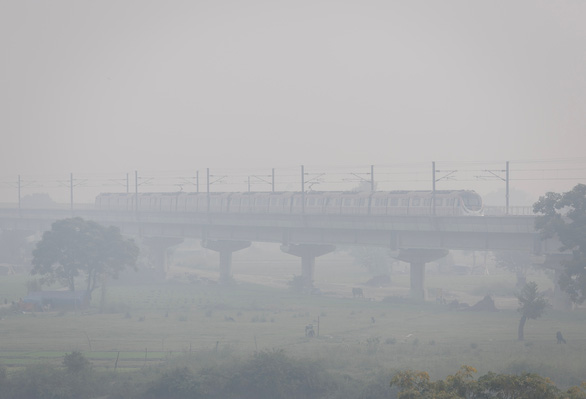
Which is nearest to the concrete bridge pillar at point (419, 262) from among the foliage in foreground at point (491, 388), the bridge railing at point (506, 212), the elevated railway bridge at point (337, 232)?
the elevated railway bridge at point (337, 232)

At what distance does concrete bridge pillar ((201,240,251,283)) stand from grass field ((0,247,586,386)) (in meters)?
9.23

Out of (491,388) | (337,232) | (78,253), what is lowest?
(78,253)

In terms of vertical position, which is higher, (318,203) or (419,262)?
(318,203)

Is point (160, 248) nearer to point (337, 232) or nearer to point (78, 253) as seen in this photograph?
point (337, 232)

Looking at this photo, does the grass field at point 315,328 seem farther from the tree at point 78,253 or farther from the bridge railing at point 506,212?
Answer: the bridge railing at point 506,212

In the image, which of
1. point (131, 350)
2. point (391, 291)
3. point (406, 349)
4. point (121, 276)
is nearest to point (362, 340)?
point (406, 349)

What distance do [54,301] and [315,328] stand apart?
2897cm

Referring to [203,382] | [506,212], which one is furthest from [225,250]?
[203,382]

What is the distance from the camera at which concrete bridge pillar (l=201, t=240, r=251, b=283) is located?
102 meters

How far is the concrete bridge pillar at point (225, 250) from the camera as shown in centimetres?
10181

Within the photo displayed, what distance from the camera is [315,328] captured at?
190 feet

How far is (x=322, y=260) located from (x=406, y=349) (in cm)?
11414

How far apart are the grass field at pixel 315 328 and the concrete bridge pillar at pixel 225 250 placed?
9234mm

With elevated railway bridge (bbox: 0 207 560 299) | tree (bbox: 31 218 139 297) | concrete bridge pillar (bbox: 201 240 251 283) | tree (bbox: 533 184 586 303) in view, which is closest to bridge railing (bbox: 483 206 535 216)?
elevated railway bridge (bbox: 0 207 560 299)
